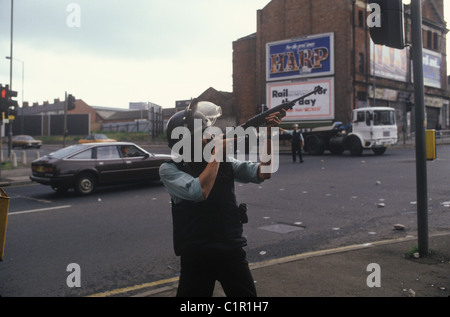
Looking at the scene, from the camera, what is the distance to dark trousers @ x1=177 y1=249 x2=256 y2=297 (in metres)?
2.62

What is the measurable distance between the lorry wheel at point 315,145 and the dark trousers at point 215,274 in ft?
70.2

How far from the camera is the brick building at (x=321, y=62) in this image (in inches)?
1281

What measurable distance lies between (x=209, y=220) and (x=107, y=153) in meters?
10.4

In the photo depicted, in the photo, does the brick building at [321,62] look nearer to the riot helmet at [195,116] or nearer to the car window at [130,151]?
the car window at [130,151]

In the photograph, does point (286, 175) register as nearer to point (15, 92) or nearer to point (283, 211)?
point (283, 211)

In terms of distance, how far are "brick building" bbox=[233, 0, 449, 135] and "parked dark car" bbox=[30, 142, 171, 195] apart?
69.6 feet

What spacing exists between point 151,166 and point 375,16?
9.13m

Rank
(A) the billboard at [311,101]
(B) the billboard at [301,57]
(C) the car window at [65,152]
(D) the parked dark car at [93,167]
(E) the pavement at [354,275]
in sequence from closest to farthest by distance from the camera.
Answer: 1. (E) the pavement at [354,275]
2. (D) the parked dark car at [93,167]
3. (C) the car window at [65,152]
4. (A) the billboard at [311,101]
5. (B) the billboard at [301,57]

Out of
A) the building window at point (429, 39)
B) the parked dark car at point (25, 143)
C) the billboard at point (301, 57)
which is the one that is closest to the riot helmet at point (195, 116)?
Answer: the billboard at point (301, 57)

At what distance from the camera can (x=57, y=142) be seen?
5550cm

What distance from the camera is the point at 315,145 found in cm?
2372

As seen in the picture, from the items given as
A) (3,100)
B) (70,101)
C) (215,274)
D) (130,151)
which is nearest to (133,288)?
(215,274)

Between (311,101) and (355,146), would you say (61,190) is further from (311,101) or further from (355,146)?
(311,101)

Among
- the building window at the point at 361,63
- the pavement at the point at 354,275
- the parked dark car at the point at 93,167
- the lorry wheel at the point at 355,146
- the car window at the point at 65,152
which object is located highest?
the building window at the point at 361,63
